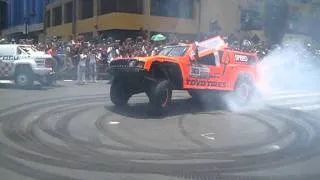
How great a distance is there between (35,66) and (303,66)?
323 inches

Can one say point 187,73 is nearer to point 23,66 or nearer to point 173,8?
point 173,8

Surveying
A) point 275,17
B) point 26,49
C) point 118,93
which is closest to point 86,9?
point 26,49

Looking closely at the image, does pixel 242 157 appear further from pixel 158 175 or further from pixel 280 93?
pixel 280 93

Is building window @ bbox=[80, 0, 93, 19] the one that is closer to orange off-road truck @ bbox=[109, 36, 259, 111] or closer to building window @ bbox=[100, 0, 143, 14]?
building window @ bbox=[100, 0, 143, 14]

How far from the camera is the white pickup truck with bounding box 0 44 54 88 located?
16.8m

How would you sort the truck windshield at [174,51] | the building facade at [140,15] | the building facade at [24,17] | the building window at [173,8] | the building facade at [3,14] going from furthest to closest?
the building facade at [3,14] < the building facade at [24,17] < the truck windshield at [174,51] < the building window at [173,8] < the building facade at [140,15]

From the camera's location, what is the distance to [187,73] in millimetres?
11508

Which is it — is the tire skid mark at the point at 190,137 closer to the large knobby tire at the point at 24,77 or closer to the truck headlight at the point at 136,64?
the truck headlight at the point at 136,64

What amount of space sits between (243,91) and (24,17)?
46832 millimetres

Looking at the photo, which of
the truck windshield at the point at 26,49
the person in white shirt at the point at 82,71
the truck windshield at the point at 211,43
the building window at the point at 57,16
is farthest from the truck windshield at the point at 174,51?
the building window at the point at 57,16

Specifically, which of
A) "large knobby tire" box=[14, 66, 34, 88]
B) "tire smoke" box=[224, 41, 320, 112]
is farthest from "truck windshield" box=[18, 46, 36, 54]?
"tire smoke" box=[224, 41, 320, 112]

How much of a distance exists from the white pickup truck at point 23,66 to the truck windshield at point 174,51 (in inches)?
235

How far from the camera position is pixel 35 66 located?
55.0 feet

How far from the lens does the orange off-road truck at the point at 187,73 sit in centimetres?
1104
